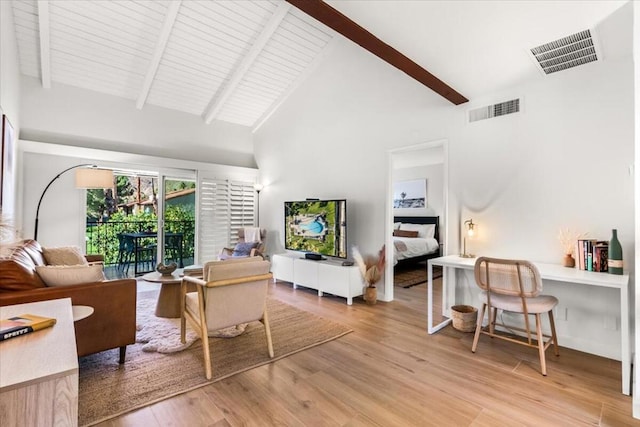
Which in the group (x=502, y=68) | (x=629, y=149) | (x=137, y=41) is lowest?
(x=629, y=149)

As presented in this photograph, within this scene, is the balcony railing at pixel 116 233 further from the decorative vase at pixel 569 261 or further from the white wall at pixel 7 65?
the decorative vase at pixel 569 261

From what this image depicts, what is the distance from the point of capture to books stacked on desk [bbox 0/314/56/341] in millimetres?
1196

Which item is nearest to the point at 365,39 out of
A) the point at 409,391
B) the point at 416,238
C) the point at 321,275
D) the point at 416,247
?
the point at 409,391

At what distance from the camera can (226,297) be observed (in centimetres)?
243

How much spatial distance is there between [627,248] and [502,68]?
6.19ft

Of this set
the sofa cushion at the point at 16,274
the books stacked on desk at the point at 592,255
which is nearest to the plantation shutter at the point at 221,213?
the sofa cushion at the point at 16,274

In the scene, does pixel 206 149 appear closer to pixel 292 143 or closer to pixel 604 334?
pixel 292 143

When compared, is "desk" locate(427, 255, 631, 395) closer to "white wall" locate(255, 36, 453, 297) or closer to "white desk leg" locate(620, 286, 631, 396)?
"white desk leg" locate(620, 286, 631, 396)

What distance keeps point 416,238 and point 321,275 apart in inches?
119

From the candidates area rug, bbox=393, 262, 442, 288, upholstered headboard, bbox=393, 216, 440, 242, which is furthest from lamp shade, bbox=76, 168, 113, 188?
upholstered headboard, bbox=393, 216, 440, 242

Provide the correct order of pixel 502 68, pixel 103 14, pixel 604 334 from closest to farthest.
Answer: pixel 604 334 → pixel 502 68 → pixel 103 14

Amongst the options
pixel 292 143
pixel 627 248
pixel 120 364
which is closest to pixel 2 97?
pixel 120 364

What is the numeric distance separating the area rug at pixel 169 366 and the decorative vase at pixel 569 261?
2147mm

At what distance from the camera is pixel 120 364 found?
97.6 inches
